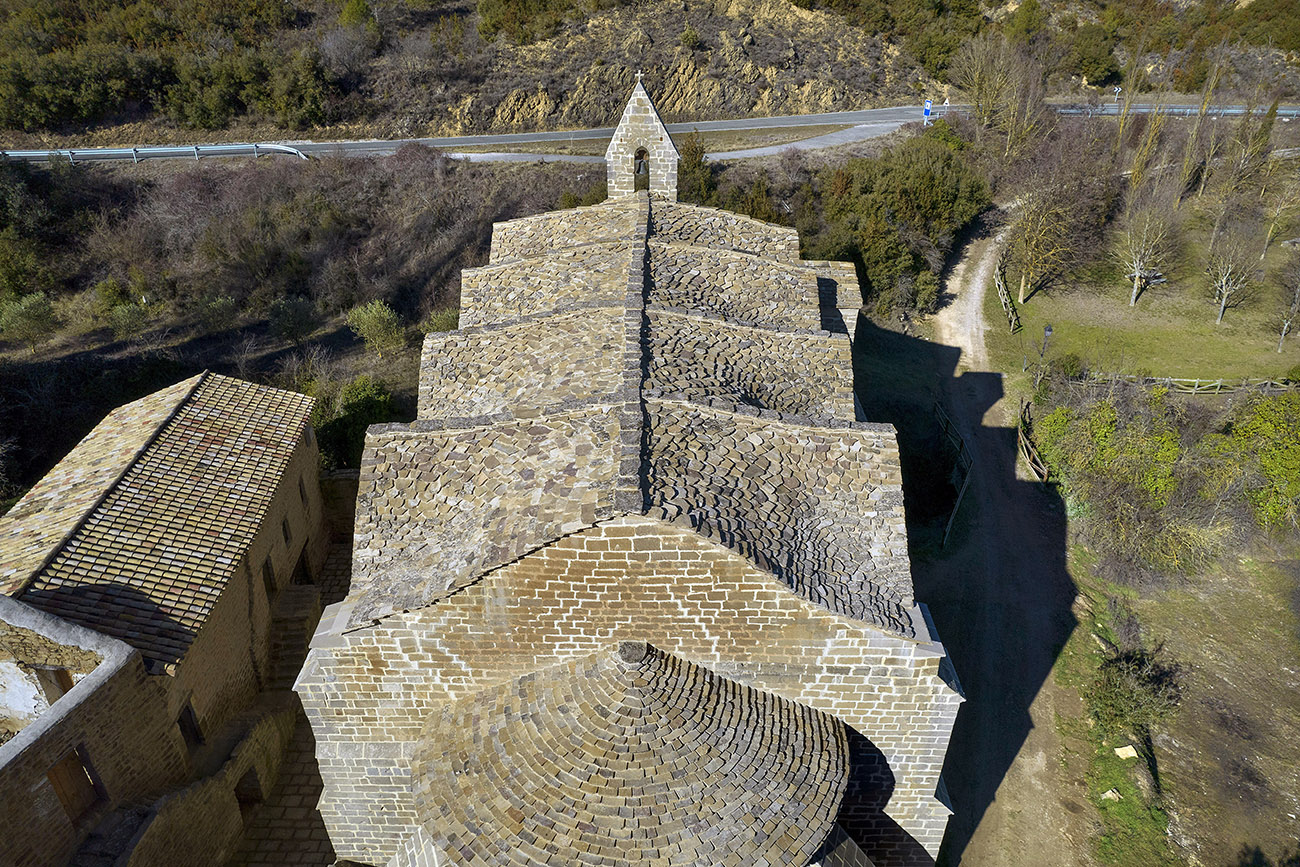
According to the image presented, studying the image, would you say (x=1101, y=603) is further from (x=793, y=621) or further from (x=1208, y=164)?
(x=1208, y=164)

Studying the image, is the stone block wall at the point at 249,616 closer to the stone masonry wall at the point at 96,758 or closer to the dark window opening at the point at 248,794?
the stone masonry wall at the point at 96,758

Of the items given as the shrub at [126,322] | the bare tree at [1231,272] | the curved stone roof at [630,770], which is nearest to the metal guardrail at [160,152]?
Result: the shrub at [126,322]

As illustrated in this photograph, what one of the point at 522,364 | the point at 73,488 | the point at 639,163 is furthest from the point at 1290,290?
the point at 73,488

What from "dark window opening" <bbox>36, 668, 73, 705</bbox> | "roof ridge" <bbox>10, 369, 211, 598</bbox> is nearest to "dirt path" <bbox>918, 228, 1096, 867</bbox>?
"dark window opening" <bbox>36, 668, 73, 705</bbox>

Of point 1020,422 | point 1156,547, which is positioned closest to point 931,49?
point 1020,422

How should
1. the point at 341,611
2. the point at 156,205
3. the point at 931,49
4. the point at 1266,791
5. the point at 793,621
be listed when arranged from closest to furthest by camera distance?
the point at 793,621
the point at 341,611
the point at 1266,791
the point at 156,205
the point at 931,49

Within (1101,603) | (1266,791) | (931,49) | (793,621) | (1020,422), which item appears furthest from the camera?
(931,49)
